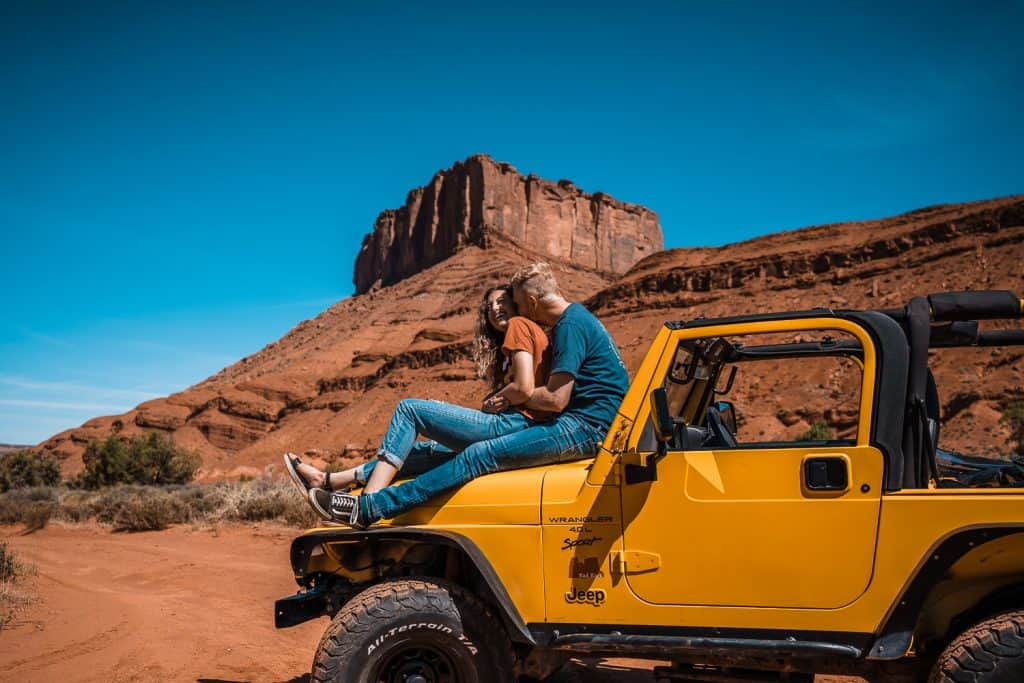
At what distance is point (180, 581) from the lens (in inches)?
357

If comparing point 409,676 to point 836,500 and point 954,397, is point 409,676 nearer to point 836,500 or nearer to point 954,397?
point 836,500

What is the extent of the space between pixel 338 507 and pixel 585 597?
1365mm

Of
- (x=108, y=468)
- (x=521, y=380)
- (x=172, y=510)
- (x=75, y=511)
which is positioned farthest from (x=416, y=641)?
(x=108, y=468)

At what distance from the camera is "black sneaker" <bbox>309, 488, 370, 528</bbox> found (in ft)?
12.4

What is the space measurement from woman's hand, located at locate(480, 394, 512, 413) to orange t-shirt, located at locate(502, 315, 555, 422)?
8cm

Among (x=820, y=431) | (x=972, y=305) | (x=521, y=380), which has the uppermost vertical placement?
(x=972, y=305)

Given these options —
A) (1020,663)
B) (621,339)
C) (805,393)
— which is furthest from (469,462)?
(621,339)

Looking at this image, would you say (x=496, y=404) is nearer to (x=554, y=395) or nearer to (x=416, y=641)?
(x=554, y=395)

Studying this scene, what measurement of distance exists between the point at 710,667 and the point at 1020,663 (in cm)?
131

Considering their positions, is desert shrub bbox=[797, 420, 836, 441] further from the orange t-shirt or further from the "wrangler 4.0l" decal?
the "wrangler 4.0l" decal

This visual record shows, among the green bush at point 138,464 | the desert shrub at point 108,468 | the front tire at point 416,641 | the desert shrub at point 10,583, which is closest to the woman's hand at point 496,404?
the front tire at point 416,641

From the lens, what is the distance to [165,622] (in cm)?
675

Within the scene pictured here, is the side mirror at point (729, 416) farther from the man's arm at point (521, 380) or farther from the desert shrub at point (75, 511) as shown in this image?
the desert shrub at point (75, 511)

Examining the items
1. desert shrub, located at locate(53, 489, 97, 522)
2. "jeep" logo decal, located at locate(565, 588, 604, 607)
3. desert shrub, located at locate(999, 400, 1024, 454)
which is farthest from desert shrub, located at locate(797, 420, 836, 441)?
"jeep" logo decal, located at locate(565, 588, 604, 607)
